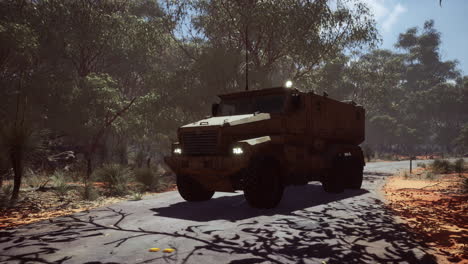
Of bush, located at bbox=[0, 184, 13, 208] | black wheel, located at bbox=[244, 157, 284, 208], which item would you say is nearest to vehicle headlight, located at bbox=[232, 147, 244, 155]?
black wheel, located at bbox=[244, 157, 284, 208]

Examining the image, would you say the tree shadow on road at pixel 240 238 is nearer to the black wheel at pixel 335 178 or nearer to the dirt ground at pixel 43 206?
the dirt ground at pixel 43 206

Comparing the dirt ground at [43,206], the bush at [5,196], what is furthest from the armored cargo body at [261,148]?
the bush at [5,196]

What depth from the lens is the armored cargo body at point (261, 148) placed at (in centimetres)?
780

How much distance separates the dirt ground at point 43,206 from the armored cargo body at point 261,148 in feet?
8.31

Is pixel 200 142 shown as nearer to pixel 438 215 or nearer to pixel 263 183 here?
pixel 263 183

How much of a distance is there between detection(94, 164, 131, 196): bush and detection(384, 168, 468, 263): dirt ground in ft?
25.6

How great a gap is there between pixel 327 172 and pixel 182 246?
646cm

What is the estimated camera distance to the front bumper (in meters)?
7.50

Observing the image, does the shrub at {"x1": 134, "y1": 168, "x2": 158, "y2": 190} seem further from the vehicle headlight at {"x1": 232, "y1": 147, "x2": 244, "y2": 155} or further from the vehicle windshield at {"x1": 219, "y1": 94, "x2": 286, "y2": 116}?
the vehicle headlight at {"x1": 232, "y1": 147, "x2": 244, "y2": 155}

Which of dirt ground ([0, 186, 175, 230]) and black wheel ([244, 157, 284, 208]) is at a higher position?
black wheel ([244, 157, 284, 208])

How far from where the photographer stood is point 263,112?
8969mm

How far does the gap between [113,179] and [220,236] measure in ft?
22.4

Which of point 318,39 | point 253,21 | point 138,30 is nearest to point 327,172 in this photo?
point 253,21

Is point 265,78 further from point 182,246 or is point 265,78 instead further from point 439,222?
point 182,246
